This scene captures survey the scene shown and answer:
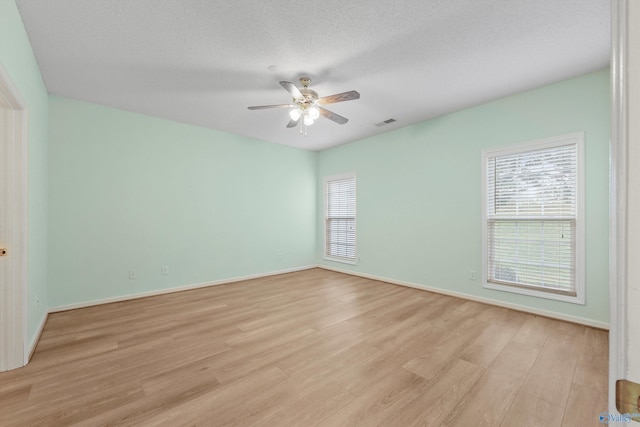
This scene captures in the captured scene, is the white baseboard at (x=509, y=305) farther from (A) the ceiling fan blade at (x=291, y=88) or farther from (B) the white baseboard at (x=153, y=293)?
(A) the ceiling fan blade at (x=291, y=88)

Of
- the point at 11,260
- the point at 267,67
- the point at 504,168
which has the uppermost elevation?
the point at 267,67

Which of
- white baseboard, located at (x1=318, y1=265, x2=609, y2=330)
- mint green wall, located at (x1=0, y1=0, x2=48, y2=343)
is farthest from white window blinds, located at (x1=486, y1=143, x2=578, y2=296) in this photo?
mint green wall, located at (x1=0, y1=0, x2=48, y2=343)

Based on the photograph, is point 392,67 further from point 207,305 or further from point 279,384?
point 207,305

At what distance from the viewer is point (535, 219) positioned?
319 cm

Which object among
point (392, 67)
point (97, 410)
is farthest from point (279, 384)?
point (392, 67)

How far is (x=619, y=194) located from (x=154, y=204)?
465 centimetres

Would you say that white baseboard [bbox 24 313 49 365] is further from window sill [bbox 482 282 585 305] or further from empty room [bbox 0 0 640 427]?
window sill [bbox 482 282 585 305]

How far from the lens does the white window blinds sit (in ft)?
9.77

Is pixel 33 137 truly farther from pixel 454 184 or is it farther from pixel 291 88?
pixel 454 184

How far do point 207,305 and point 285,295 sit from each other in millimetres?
1078

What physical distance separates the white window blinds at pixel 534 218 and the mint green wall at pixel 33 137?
4809 mm

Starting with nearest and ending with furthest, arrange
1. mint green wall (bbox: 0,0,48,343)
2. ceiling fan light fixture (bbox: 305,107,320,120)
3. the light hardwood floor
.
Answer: the light hardwood floor → mint green wall (bbox: 0,0,48,343) → ceiling fan light fixture (bbox: 305,107,320,120)

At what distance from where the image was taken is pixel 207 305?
3.51m

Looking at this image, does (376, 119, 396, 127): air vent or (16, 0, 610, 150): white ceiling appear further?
(376, 119, 396, 127): air vent
